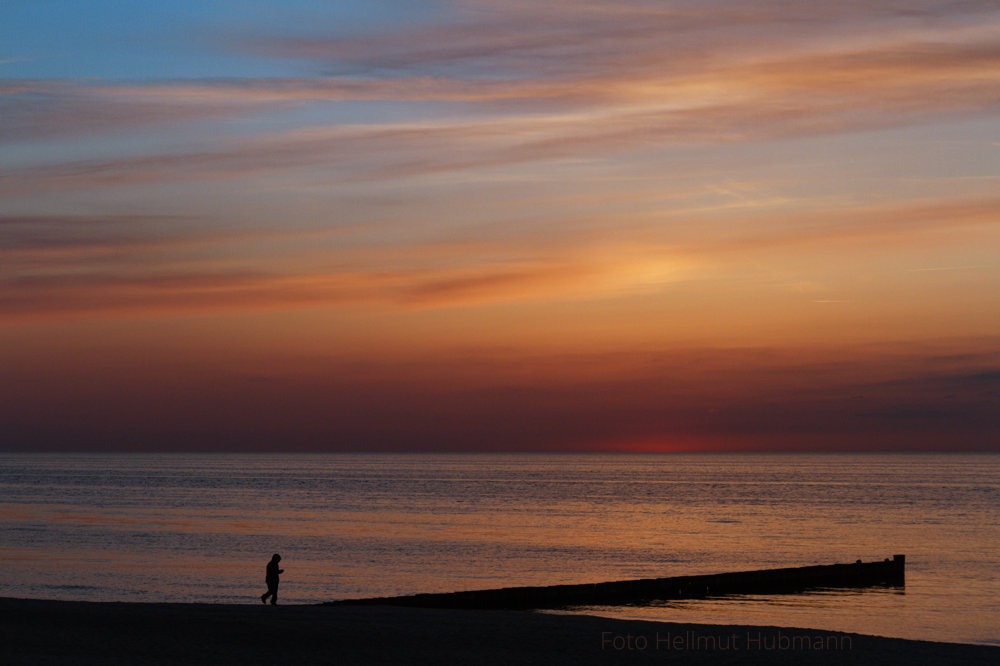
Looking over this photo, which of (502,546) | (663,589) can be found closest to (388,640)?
(663,589)

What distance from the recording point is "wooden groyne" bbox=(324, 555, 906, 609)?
3600cm

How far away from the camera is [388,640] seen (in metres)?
24.0

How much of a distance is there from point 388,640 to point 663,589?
68.8 ft

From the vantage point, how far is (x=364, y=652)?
22484 mm

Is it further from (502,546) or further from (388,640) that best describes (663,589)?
(502,546)

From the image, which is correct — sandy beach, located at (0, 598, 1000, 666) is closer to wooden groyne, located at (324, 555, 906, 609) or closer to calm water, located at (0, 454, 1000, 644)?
wooden groyne, located at (324, 555, 906, 609)

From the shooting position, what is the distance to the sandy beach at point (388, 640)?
2180 cm

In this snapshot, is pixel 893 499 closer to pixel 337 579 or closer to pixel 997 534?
pixel 997 534

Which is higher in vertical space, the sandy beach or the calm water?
the calm water

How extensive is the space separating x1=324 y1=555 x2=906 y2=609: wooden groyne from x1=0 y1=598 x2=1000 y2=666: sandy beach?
6.57m

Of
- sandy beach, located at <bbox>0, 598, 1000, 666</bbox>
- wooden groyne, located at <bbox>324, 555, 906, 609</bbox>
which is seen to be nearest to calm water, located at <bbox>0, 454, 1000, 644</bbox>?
wooden groyne, located at <bbox>324, 555, 906, 609</bbox>

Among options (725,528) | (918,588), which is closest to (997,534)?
(725,528)

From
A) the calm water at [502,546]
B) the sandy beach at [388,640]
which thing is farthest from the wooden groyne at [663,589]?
the sandy beach at [388,640]

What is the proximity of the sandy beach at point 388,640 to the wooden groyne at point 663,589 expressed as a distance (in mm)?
6574
